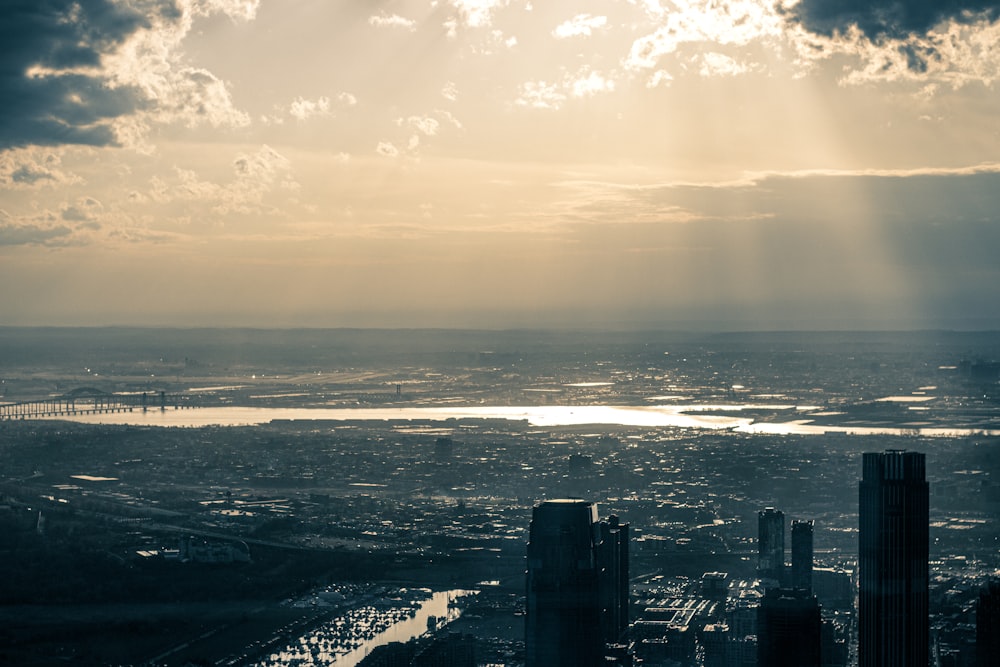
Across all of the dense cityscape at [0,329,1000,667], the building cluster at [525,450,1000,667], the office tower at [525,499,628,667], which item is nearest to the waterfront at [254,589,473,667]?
the dense cityscape at [0,329,1000,667]

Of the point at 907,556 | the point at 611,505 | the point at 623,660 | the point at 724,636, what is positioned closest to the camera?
the point at 907,556

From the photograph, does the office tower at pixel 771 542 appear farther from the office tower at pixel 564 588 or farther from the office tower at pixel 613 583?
the office tower at pixel 564 588

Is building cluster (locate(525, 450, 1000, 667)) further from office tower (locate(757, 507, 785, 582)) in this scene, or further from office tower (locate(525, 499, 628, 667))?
office tower (locate(757, 507, 785, 582))

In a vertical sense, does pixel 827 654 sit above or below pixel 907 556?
below

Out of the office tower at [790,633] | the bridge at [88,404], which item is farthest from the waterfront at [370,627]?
the bridge at [88,404]

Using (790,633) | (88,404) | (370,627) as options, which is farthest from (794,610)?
(88,404)

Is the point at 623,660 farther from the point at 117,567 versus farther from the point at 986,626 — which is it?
the point at 117,567

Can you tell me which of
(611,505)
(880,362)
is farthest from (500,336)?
(611,505)
